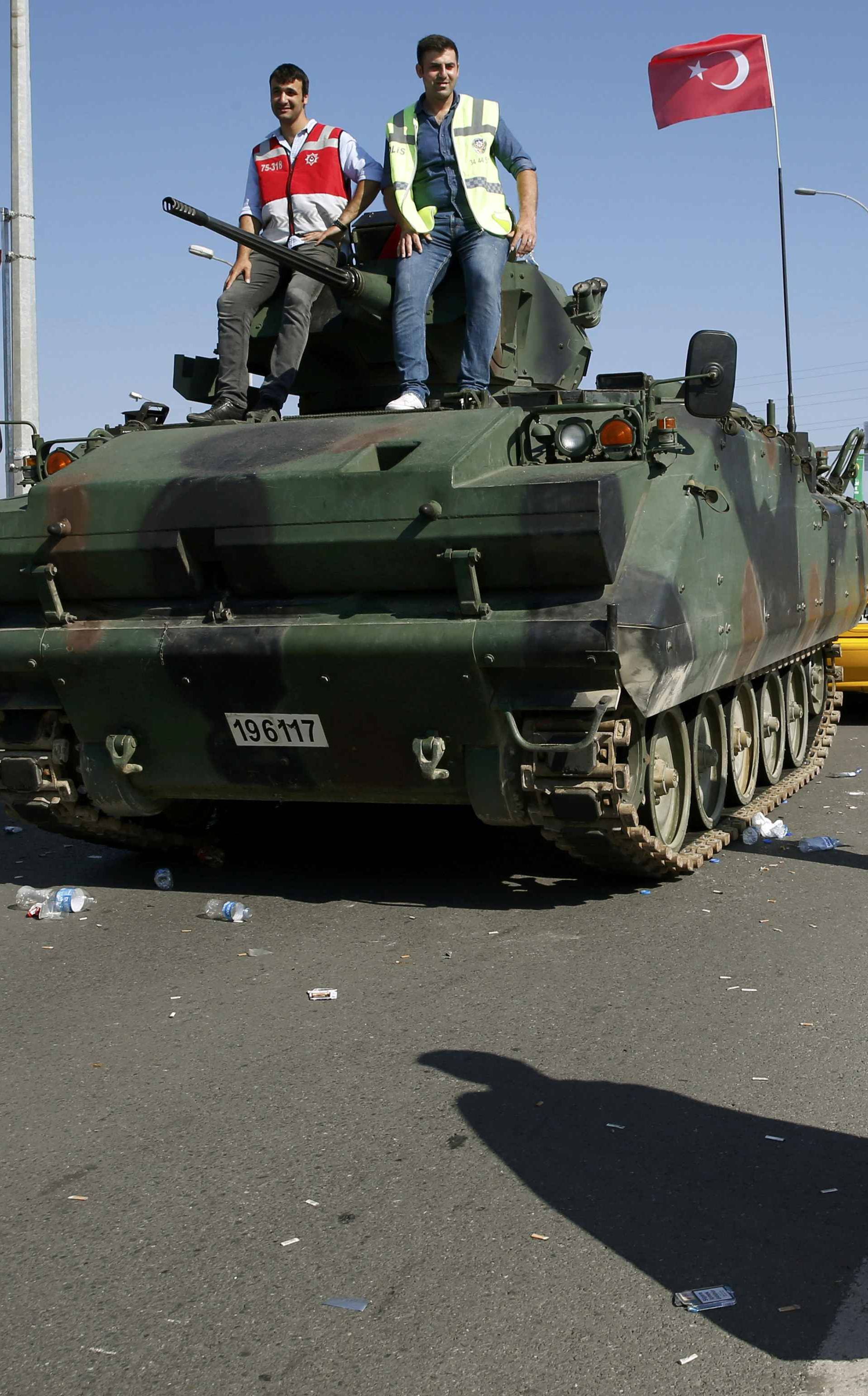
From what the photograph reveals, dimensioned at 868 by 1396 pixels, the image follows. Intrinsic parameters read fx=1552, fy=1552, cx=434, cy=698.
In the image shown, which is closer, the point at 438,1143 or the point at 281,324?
the point at 438,1143

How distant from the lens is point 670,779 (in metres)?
6.91

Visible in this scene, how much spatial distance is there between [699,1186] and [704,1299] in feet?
1.85

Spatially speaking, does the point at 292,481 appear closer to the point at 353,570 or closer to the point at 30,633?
the point at 353,570

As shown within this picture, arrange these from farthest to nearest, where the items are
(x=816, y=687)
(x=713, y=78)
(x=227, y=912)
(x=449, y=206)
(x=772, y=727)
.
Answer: (x=713, y=78)
(x=816, y=687)
(x=772, y=727)
(x=449, y=206)
(x=227, y=912)

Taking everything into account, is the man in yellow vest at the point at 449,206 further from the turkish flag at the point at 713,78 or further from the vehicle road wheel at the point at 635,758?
the turkish flag at the point at 713,78

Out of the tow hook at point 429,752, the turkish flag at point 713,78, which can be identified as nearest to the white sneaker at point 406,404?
the tow hook at point 429,752

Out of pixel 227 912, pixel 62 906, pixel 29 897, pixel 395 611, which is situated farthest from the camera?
pixel 29 897

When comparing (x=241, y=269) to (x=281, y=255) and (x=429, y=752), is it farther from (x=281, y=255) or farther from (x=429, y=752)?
(x=429, y=752)

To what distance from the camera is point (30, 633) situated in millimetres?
6469

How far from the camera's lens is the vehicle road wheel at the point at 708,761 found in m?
7.42

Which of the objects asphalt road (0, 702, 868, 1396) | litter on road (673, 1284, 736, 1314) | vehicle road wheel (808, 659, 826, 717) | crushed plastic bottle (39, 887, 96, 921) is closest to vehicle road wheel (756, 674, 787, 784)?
vehicle road wheel (808, 659, 826, 717)

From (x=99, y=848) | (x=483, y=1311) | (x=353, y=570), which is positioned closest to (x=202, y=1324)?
(x=483, y=1311)

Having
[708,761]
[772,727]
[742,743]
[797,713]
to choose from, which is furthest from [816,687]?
[708,761]

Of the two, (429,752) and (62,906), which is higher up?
(429,752)
